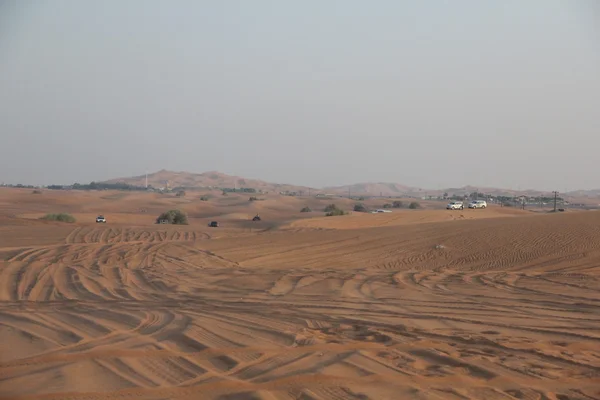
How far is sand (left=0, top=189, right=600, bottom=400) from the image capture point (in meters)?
6.19

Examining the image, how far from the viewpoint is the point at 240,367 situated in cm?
674

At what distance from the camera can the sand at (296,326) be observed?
6191mm

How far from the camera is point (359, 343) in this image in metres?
8.00

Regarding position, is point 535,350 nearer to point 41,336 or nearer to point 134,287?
point 41,336

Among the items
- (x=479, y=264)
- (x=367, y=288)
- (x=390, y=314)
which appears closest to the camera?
(x=390, y=314)

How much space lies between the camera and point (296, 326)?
9.27 meters

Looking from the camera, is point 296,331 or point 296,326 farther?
point 296,326

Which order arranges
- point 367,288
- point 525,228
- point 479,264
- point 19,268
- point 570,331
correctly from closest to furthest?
point 570,331, point 367,288, point 19,268, point 479,264, point 525,228

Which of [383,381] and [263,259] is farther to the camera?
[263,259]

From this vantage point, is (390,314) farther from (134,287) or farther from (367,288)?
(134,287)

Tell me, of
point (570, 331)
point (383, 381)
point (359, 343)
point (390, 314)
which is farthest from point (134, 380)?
point (570, 331)

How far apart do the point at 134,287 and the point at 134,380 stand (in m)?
8.78

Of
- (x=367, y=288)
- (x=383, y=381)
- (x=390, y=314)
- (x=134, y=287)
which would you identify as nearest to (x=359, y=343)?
(x=383, y=381)

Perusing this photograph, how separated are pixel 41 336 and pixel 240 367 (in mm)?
3054
